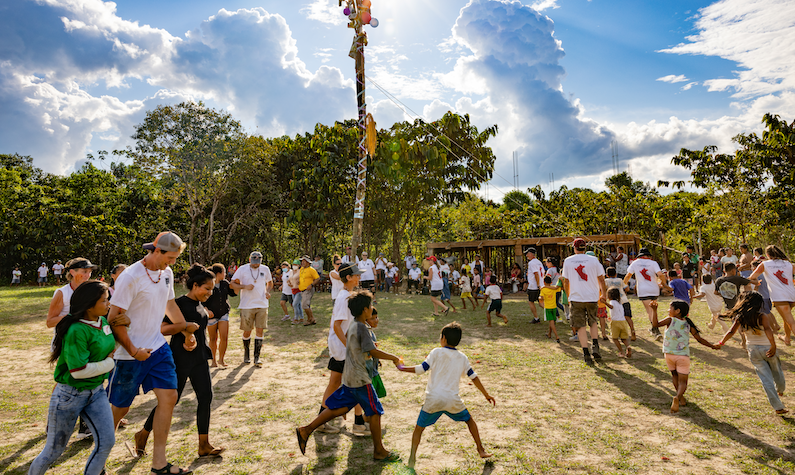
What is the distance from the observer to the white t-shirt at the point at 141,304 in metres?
3.53

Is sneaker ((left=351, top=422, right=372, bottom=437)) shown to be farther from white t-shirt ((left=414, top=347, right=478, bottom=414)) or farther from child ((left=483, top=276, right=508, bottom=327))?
child ((left=483, top=276, right=508, bottom=327))

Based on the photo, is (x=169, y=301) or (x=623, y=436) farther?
(x=623, y=436)

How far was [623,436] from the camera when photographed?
445cm

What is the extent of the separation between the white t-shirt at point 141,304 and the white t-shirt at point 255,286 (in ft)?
12.8

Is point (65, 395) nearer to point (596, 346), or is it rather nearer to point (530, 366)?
point (530, 366)

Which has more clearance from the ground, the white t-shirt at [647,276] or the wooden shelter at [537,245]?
the wooden shelter at [537,245]

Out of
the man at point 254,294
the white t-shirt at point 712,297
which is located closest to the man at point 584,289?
the white t-shirt at point 712,297

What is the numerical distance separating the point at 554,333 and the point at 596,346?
1799 millimetres

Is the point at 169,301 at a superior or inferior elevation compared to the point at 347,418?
superior

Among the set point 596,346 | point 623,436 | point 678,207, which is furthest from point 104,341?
point 678,207

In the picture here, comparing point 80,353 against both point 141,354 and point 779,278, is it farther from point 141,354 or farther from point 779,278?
point 779,278

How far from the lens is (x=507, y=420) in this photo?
196 inches

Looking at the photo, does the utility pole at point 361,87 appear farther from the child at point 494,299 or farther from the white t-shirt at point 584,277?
the white t-shirt at point 584,277

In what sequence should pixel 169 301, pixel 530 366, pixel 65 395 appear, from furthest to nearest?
pixel 530 366 → pixel 169 301 → pixel 65 395
